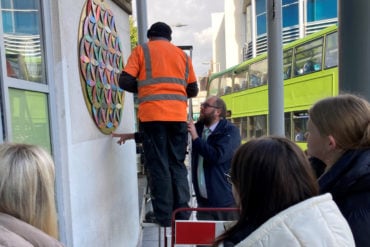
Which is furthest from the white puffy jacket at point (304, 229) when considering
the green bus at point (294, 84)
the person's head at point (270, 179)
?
the green bus at point (294, 84)

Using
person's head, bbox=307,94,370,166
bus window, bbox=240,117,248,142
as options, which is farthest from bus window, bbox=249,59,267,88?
person's head, bbox=307,94,370,166

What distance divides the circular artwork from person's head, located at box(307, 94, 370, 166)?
1935 millimetres

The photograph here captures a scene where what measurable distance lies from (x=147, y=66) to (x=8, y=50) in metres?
1.18

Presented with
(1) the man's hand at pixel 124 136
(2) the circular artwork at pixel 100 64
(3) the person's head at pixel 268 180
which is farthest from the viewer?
(1) the man's hand at pixel 124 136

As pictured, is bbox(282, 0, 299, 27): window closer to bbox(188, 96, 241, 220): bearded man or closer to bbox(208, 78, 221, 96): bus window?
bbox(208, 78, 221, 96): bus window

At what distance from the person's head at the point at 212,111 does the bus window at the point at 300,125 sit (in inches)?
309

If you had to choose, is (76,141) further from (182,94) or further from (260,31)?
(260,31)

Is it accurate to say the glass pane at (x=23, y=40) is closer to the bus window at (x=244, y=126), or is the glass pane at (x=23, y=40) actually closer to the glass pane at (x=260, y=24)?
the bus window at (x=244, y=126)

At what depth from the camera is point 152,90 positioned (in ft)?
10.7

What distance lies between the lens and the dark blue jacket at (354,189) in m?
1.66

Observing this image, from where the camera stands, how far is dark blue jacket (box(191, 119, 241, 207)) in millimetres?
3525

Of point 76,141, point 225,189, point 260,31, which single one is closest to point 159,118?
point 76,141

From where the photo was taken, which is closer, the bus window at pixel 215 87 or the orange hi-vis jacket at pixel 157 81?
the orange hi-vis jacket at pixel 157 81

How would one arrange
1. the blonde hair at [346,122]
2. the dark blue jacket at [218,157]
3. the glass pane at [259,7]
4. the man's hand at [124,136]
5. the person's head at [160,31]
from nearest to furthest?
the blonde hair at [346,122], the person's head at [160,31], the dark blue jacket at [218,157], the man's hand at [124,136], the glass pane at [259,7]
